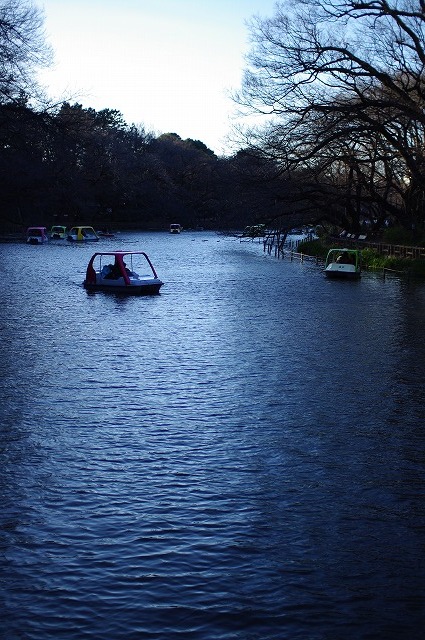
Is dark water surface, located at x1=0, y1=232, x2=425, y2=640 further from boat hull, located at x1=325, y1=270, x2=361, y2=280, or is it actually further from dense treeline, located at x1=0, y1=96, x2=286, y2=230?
dense treeline, located at x1=0, y1=96, x2=286, y2=230

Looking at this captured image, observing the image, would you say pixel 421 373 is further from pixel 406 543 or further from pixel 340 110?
pixel 340 110

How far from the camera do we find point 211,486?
11.6 metres

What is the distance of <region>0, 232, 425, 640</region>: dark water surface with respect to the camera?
26.6ft

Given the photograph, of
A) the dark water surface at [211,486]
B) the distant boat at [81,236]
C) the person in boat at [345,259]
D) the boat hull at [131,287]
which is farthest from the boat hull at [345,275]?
the distant boat at [81,236]

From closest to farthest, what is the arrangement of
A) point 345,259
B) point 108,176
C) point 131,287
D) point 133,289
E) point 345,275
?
point 131,287, point 133,289, point 345,275, point 345,259, point 108,176

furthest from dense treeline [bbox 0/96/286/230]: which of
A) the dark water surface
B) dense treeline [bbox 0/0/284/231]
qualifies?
the dark water surface

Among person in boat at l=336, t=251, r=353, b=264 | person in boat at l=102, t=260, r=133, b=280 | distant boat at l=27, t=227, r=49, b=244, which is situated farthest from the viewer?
distant boat at l=27, t=227, r=49, b=244

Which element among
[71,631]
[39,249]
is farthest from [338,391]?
[39,249]

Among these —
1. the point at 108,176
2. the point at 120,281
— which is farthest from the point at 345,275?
the point at 108,176

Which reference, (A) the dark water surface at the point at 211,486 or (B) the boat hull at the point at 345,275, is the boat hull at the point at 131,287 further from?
(B) the boat hull at the point at 345,275

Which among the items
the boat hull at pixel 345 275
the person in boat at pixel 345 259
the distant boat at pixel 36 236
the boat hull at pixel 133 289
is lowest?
the boat hull at pixel 133 289

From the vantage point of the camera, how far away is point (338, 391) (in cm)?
1817

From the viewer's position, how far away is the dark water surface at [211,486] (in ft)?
26.6

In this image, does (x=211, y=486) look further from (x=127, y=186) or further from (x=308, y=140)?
(x=127, y=186)
